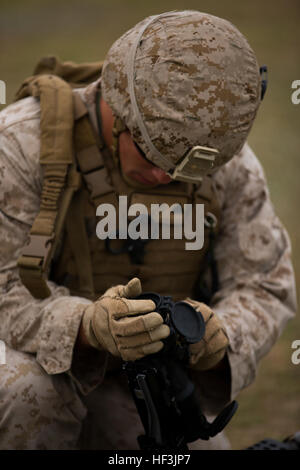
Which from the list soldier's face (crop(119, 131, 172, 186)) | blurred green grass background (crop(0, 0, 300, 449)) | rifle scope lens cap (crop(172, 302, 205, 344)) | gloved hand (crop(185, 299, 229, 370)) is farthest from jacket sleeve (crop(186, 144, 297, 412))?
blurred green grass background (crop(0, 0, 300, 449))

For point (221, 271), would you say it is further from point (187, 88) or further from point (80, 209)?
point (187, 88)

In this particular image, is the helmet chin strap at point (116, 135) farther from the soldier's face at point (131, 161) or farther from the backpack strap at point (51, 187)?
the backpack strap at point (51, 187)

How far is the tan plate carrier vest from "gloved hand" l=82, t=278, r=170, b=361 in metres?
0.33

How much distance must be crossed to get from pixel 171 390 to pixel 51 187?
76 cm

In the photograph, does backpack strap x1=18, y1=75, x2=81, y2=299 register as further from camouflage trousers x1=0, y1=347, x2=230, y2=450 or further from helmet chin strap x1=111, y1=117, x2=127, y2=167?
camouflage trousers x1=0, y1=347, x2=230, y2=450

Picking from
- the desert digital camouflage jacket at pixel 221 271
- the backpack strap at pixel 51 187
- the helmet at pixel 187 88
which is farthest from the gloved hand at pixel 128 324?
the helmet at pixel 187 88

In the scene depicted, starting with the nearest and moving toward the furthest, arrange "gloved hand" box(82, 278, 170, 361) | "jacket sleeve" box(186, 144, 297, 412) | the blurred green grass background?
"gloved hand" box(82, 278, 170, 361), "jacket sleeve" box(186, 144, 297, 412), the blurred green grass background

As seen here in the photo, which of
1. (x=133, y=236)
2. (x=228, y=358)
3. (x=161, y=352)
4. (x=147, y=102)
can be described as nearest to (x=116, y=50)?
(x=147, y=102)

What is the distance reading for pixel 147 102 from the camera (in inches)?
83.5

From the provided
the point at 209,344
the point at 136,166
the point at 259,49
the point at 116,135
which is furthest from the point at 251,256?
the point at 259,49

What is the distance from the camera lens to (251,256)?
275 centimetres

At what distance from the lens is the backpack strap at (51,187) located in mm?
2334

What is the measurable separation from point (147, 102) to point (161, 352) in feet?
2.48

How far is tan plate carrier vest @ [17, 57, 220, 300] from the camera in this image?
2361mm
